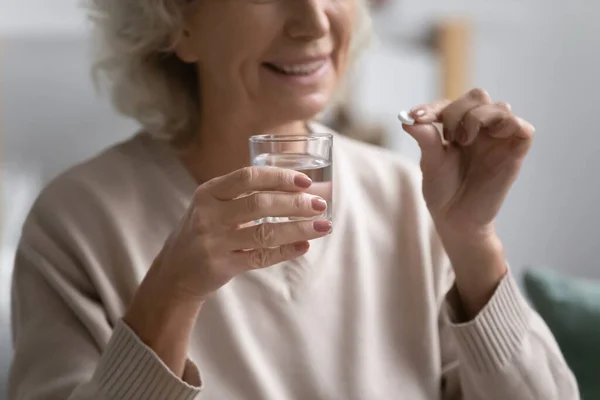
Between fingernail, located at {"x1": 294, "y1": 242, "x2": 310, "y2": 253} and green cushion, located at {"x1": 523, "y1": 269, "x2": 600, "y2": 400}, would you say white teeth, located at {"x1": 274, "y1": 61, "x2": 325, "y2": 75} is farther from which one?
green cushion, located at {"x1": 523, "y1": 269, "x2": 600, "y2": 400}

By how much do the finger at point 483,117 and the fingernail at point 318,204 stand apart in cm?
31

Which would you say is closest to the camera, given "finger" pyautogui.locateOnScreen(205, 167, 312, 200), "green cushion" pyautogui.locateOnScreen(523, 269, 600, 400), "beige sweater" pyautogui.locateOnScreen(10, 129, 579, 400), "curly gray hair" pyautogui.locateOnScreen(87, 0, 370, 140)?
"finger" pyautogui.locateOnScreen(205, 167, 312, 200)

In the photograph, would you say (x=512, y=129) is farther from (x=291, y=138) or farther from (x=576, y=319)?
(x=576, y=319)

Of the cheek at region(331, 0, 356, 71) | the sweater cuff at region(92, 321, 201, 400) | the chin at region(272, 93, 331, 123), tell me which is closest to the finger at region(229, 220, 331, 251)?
the sweater cuff at region(92, 321, 201, 400)

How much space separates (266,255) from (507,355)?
0.50 meters

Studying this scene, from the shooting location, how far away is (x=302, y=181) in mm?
859

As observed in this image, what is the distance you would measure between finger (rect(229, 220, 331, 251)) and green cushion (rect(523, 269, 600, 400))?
93 cm

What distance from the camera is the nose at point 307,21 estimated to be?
1.18 metres

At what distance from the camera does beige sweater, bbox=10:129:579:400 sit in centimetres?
116

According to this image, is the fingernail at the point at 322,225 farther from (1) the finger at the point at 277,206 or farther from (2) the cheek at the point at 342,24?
(2) the cheek at the point at 342,24

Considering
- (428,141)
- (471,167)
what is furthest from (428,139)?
(471,167)

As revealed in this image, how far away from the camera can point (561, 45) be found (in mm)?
2561

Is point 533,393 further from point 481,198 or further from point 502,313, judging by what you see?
point 481,198

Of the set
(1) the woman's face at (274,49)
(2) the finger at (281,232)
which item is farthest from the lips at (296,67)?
(2) the finger at (281,232)
